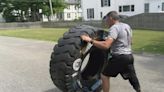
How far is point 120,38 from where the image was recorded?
6383 mm

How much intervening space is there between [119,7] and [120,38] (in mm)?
46052

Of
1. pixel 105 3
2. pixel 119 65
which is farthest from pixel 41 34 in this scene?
pixel 119 65

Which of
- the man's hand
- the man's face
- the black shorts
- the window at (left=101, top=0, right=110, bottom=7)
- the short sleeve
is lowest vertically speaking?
the black shorts

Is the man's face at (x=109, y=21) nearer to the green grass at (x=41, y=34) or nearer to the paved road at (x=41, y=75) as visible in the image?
the paved road at (x=41, y=75)

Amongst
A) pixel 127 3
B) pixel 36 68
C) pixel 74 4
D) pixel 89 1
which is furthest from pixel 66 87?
pixel 74 4

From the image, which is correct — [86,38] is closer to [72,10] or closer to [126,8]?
[126,8]

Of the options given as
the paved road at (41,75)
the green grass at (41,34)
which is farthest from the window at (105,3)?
the paved road at (41,75)

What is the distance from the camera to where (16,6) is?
217 ft

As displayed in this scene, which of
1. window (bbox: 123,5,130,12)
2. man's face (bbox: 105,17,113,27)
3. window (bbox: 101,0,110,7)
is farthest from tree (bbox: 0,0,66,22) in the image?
man's face (bbox: 105,17,113,27)

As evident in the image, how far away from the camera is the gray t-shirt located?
6.21m

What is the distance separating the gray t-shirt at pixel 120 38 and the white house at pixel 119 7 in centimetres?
4127

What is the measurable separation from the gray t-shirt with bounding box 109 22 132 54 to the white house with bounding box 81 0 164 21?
135ft

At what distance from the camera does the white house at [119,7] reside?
47188mm

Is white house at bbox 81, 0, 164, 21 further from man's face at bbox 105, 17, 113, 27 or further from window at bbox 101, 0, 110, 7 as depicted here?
man's face at bbox 105, 17, 113, 27
